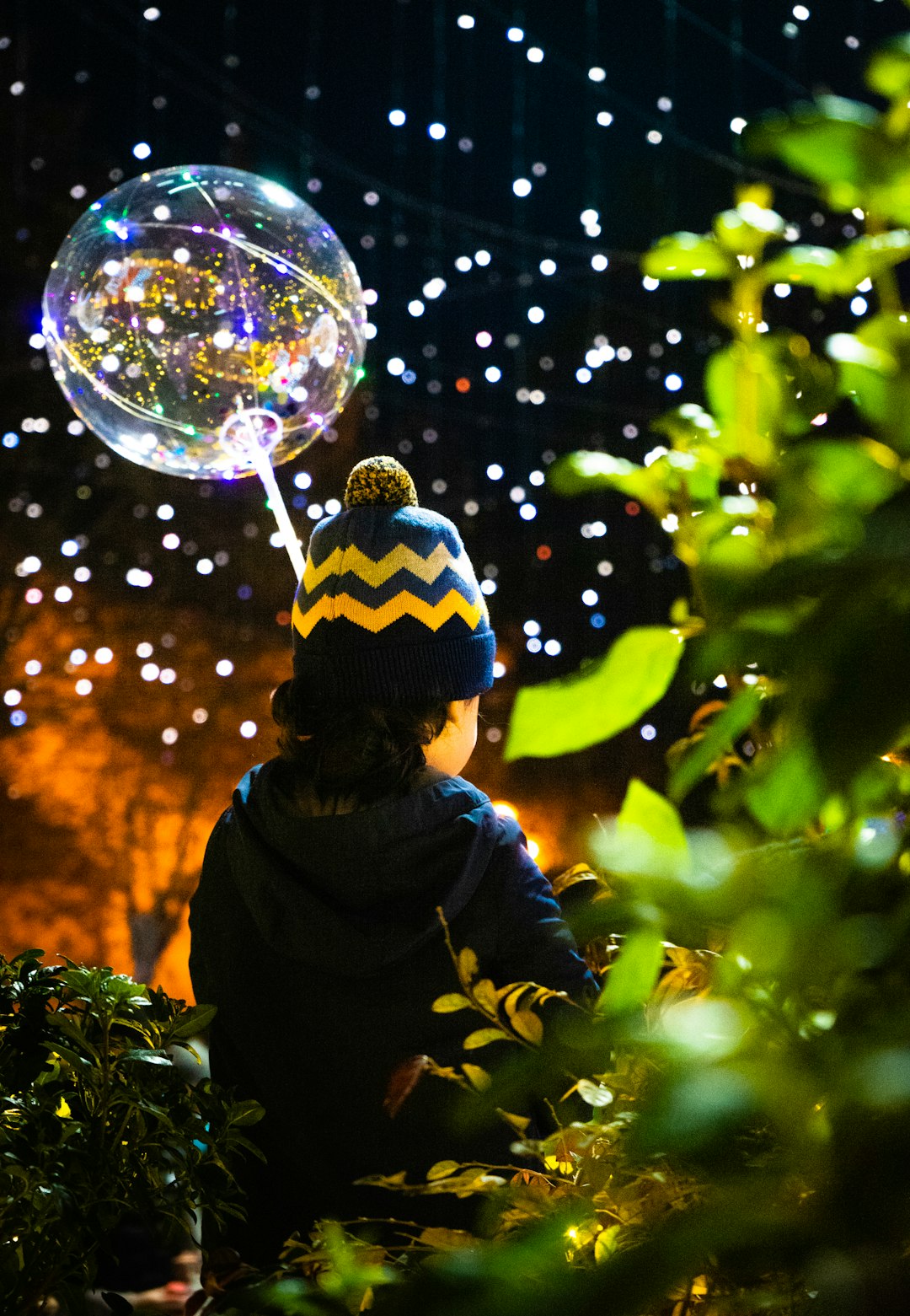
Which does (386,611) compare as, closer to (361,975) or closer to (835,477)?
(361,975)

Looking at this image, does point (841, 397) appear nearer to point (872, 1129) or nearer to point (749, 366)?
point (749, 366)

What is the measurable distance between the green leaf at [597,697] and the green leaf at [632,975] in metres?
0.06

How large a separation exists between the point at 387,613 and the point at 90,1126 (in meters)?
0.54

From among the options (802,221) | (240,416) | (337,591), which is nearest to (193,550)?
(802,221)

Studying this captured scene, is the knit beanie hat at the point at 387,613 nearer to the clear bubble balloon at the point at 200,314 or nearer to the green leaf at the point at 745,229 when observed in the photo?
the clear bubble balloon at the point at 200,314

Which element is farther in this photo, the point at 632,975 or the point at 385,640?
the point at 385,640

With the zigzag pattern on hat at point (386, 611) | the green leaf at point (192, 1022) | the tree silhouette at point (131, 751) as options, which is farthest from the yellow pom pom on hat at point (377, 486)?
the tree silhouette at point (131, 751)

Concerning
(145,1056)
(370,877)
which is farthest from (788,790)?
(370,877)

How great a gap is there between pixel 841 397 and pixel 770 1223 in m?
0.31

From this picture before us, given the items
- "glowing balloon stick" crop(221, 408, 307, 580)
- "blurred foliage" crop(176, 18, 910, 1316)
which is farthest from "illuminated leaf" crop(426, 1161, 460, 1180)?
"glowing balloon stick" crop(221, 408, 307, 580)

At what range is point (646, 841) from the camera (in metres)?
0.28

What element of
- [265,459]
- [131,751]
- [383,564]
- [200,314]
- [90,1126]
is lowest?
[131,751]

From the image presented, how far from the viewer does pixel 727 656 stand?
226mm

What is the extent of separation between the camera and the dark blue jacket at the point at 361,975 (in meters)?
0.90
